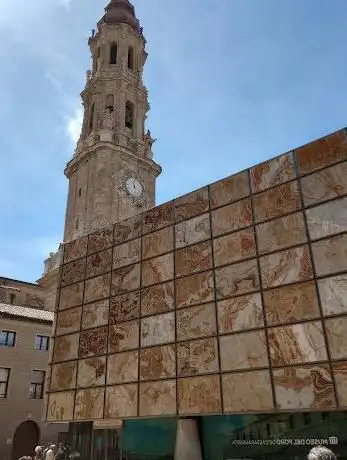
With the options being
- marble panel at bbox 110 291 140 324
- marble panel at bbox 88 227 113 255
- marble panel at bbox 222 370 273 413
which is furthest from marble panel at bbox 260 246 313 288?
marble panel at bbox 88 227 113 255

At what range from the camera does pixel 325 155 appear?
1383 centimetres

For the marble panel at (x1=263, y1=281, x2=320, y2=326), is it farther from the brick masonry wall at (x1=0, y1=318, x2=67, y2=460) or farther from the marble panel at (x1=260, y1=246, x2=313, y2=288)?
the brick masonry wall at (x1=0, y1=318, x2=67, y2=460)

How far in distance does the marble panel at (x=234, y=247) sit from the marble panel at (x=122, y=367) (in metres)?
4.74

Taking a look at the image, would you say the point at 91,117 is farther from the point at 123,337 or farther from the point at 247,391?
the point at 247,391

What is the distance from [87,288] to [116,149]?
28607mm

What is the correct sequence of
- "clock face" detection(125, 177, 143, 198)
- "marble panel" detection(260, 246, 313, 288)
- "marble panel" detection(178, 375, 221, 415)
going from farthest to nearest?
"clock face" detection(125, 177, 143, 198)
"marble panel" detection(178, 375, 221, 415)
"marble panel" detection(260, 246, 313, 288)

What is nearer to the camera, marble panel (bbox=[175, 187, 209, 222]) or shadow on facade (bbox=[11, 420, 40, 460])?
marble panel (bbox=[175, 187, 209, 222])

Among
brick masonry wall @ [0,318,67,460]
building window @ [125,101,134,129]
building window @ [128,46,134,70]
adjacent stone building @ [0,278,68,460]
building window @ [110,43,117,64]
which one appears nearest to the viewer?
brick masonry wall @ [0,318,67,460]

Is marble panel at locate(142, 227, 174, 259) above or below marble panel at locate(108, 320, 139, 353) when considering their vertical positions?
above

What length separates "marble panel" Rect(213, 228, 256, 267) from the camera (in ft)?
47.9

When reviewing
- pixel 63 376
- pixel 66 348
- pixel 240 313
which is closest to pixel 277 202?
pixel 240 313

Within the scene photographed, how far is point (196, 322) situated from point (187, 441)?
12.2 feet

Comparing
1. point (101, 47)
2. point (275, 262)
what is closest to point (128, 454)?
point (275, 262)

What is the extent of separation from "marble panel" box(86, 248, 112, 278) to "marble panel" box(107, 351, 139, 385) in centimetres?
380
